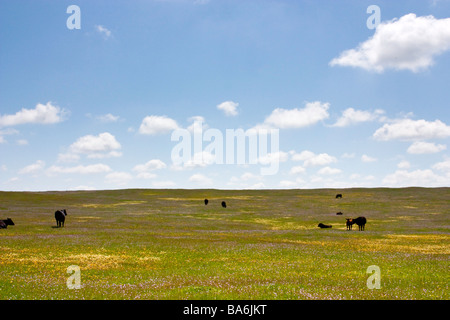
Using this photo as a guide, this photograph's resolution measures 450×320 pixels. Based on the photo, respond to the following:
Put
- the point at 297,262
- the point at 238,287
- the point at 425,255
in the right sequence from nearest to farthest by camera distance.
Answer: the point at 238,287
the point at 297,262
the point at 425,255

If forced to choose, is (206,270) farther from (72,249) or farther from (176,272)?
(72,249)

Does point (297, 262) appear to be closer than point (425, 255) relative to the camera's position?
Yes

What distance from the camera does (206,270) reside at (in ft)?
71.1

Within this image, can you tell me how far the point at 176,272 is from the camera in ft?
68.7
